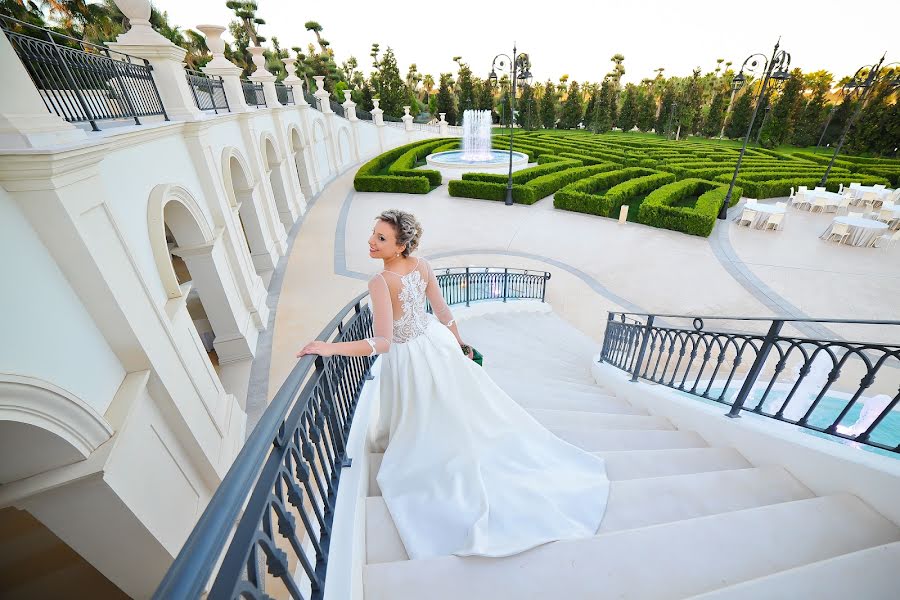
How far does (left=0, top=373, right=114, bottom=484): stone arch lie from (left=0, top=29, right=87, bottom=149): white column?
1.80 meters

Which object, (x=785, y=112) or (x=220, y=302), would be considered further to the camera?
(x=785, y=112)

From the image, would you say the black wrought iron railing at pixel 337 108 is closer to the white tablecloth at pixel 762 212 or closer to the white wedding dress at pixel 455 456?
the white tablecloth at pixel 762 212

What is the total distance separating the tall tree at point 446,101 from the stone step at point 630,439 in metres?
50.5

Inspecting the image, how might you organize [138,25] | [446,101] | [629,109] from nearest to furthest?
1. [138,25]
2. [629,109]
3. [446,101]

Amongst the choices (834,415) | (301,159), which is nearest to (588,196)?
(834,415)

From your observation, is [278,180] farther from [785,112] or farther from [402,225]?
[785,112]

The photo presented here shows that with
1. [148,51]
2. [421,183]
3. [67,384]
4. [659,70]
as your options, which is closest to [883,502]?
[67,384]

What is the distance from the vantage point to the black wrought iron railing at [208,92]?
755 cm

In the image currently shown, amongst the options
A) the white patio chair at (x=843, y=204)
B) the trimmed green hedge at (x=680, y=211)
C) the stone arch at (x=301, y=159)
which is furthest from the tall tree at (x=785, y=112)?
the stone arch at (x=301, y=159)

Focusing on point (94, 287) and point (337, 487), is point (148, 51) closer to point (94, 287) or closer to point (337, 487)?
point (94, 287)

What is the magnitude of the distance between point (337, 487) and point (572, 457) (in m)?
1.57

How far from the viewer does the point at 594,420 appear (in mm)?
3875

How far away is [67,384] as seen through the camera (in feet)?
10.1

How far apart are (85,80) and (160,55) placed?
5.30ft
